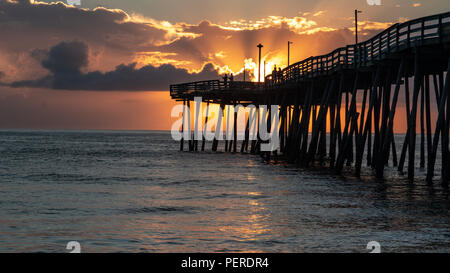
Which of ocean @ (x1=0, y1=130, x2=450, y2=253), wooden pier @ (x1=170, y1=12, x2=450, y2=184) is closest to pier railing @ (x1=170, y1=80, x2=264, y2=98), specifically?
wooden pier @ (x1=170, y1=12, x2=450, y2=184)

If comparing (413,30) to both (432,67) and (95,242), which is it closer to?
(432,67)

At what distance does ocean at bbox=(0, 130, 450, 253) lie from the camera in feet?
39.0

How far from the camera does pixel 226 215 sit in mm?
15742

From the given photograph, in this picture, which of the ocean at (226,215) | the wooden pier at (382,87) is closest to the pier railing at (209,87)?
the wooden pier at (382,87)

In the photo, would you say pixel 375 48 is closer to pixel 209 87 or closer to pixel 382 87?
pixel 382 87

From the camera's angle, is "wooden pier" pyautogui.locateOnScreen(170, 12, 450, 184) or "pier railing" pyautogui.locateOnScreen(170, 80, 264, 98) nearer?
"wooden pier" pyautogui.locateOnScreen(170, 12, 450, 184)

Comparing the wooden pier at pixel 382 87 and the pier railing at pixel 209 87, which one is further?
the pier railing at pixel 209 87

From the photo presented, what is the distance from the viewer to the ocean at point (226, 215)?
11898 mm

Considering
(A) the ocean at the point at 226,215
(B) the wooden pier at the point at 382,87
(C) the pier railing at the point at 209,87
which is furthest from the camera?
(C) the pier railing at the point at 209,87

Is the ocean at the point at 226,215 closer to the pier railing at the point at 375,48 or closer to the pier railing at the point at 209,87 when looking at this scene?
the pier railing at the point at 375,48

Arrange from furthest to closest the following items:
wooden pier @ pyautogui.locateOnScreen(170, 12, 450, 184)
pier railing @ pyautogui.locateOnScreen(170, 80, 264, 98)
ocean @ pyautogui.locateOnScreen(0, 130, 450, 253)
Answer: pier railing @ pyautogui.locateOnScreen(170, 80, 264, 98) < wooden pier @ pyautogui.locateOnScreen(170, 12, 450, 184) < ocean @ pyautogui.locateOnScreen(0, 130, 450, 253)

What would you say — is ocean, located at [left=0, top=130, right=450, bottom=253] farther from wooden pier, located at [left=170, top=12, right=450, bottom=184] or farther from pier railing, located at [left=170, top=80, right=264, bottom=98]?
pier railing, located at [left=170, top=80, right=264, bottom=98]

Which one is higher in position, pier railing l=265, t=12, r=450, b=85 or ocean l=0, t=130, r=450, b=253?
pier railing l=265, t=12, r=450, b=85

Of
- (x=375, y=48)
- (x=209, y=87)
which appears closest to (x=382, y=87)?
(x=375, y=48)
